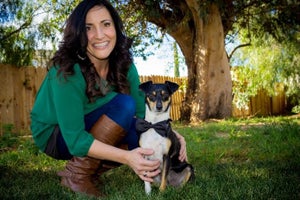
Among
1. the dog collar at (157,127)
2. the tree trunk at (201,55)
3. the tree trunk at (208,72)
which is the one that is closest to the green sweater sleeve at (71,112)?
the dog collar at (157,127)

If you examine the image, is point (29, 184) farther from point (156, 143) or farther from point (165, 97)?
point (165, 97)

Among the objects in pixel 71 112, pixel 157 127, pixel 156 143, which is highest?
pixel 71 112

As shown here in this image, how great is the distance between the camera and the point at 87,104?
3.28 meters

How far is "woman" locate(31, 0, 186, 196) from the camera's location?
284 centimetres

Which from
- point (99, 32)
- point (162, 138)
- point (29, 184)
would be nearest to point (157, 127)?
point (162, 138)

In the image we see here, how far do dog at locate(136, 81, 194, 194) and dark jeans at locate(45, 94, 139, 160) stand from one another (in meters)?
0.15

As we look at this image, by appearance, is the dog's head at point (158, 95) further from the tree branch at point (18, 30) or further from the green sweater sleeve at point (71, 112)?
the tree branch at point (18, 30)

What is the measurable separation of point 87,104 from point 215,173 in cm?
144

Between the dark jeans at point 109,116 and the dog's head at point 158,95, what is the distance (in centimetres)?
17

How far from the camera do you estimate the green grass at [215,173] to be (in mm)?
2945

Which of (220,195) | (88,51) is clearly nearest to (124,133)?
(88,51)

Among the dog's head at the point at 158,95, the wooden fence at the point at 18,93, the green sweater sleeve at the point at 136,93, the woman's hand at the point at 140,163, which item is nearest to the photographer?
the woman's hand at the point at 140,163

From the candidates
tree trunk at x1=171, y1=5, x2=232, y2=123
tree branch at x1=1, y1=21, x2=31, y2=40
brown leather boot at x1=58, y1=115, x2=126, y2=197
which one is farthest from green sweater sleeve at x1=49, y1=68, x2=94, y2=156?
tree trunk at x1=171, y1=5, x2=232, y2=123

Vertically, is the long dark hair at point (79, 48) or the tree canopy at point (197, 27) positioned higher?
the tree canopy at point (197, 27)
